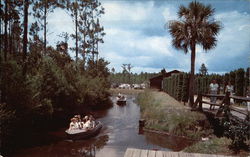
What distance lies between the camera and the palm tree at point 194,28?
17.0 metres

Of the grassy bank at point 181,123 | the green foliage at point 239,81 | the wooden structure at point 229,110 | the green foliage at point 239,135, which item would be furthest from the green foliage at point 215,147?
the green foliage at point 239,81

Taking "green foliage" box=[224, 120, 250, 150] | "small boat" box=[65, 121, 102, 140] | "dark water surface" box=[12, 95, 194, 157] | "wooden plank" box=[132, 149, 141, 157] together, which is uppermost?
"wooden plank" box=[132, 149, 141, 157]

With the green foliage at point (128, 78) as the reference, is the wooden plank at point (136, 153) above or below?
below

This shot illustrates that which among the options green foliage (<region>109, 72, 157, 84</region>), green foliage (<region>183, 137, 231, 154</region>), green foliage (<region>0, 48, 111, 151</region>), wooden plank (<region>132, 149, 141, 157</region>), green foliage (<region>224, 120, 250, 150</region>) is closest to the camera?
wooden plank (<region>132, 149, 141, 157</region>)

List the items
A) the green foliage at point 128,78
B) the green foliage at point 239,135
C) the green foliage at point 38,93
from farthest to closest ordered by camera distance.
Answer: the green foliage at point 128,78
the green foliage at point 38,93
the green foliage at point 239,135

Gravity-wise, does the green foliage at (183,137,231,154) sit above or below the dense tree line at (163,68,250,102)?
below

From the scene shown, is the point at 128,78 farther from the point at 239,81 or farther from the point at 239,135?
the point at 239,135

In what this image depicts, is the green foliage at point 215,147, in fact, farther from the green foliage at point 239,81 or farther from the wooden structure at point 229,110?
the green foliage at point 239,81

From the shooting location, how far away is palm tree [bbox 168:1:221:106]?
1703cm

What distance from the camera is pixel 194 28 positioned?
1738 cm

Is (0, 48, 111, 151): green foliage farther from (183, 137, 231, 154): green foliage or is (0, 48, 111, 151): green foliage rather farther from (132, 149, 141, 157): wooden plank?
(183, 137, 231, 154): green foliage

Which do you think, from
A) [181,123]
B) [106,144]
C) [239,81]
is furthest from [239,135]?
[239,81]

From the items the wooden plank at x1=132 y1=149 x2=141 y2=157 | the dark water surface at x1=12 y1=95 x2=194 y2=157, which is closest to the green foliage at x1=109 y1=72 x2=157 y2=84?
the dark water surface at x1=12 y1=95 x2=194 y2=157

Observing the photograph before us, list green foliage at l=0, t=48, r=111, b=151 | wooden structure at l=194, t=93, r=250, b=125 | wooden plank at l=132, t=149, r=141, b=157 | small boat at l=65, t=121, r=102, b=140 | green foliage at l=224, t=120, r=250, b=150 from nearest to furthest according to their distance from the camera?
wooden plank at l=132, t=149, r=141, b=157
green foliage at l=224, t=120, r=250, b=150
wooden structure at l=194, t=93, r=250, b=125
green foliage at l=0, t=48, r=111, b=151
small boat at l=65, t=121, r=102, b=140
